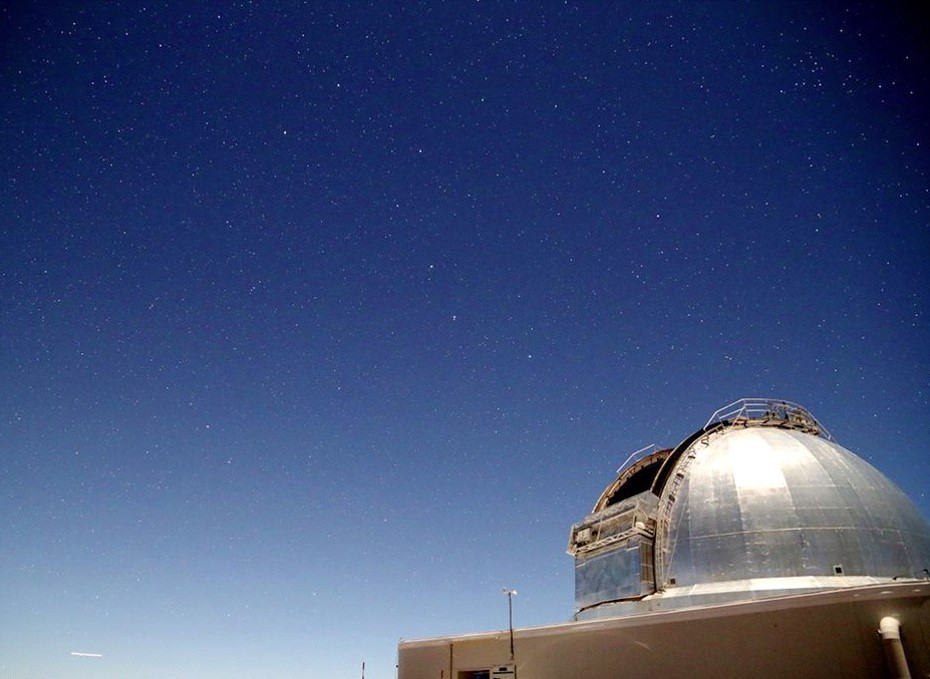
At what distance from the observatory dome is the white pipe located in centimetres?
391

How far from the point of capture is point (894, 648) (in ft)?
36.2

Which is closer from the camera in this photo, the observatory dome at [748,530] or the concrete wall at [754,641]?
the concrete wall at [754,641]

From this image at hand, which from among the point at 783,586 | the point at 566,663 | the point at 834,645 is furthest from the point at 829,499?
the point at 566,663

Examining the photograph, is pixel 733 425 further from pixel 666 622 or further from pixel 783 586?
pixel 666 622

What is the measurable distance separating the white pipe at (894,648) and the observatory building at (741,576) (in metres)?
0.02

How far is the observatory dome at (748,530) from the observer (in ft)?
52.3

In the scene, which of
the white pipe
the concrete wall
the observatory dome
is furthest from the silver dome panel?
the white pipe

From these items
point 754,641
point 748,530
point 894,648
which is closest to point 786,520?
point 748,530

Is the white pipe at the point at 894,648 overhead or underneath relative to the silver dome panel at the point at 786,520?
underneath

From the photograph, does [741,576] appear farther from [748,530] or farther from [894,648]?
[894,648]

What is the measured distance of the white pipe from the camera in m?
10.9

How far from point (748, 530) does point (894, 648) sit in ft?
18.4

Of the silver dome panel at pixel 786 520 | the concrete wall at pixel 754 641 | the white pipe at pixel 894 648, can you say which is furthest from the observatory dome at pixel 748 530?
the white pipe at pixel 894 648

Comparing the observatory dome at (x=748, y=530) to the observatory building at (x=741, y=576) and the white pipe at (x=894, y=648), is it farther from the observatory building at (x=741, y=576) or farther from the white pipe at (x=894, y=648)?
the white pipe at (x=894, y=648)
